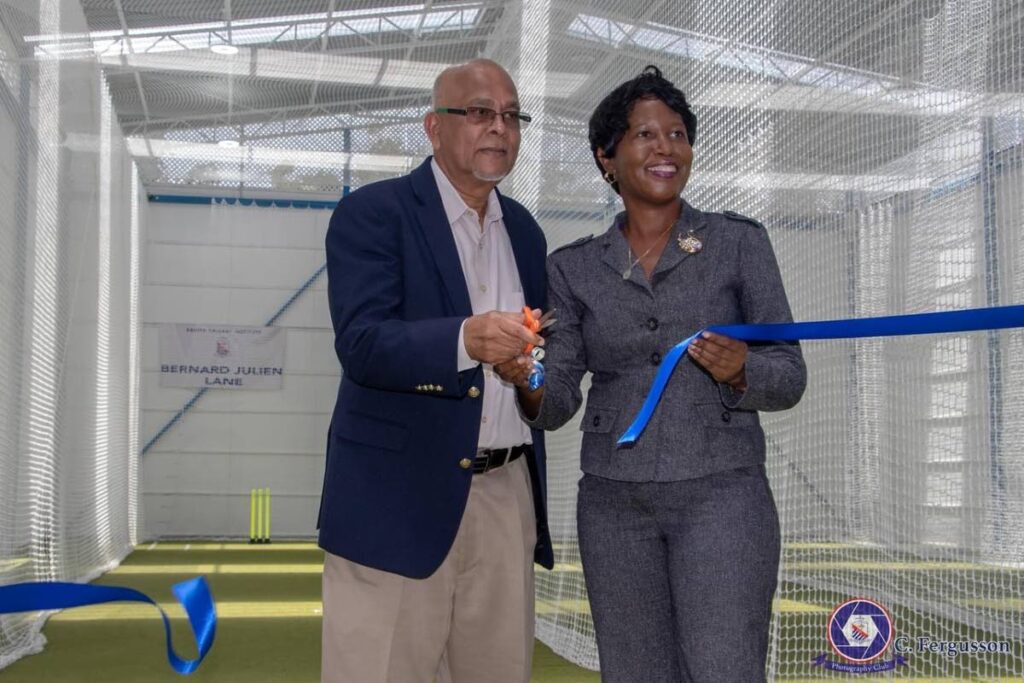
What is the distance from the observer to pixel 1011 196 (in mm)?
3961

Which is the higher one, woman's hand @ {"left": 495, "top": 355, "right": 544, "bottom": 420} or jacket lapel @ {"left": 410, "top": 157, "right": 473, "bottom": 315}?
jacket lapel @ {"left": 410, "top": 157, "right": 473, "bottom": 315}

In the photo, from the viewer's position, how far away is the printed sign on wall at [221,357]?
42.2ft

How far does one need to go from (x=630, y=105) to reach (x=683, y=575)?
78 centimetres

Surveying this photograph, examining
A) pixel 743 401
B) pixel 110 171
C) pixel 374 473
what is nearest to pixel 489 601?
pixel 374 473

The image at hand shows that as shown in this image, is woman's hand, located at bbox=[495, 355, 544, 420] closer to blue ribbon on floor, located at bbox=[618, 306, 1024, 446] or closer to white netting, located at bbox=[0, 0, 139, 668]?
blue ribbon on floor, located at bbox=[618, 306, 1024, 446]

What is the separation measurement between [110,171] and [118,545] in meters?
3.30

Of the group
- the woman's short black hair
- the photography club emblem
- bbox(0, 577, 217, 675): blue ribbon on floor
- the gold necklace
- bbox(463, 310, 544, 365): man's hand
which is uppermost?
the woman's short black hair

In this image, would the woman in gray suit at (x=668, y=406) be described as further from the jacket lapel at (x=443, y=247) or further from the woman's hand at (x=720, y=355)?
the jacket lapel at (x=443, y=247)

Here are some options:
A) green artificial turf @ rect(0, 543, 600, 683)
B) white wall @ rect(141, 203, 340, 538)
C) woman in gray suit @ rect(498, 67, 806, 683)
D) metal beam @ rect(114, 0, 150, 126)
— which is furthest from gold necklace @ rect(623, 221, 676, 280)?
white wall @ rect(141, 203, 340, 538)

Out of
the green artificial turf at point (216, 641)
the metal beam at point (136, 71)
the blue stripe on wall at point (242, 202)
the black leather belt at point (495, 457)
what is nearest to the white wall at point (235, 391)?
the blue stripe on wall at point (242, 202)

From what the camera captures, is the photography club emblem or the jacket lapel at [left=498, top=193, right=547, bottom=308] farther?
the photography club emblem

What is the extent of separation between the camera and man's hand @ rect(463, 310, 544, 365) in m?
1.69

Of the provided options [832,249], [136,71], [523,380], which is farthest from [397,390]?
[136,71]

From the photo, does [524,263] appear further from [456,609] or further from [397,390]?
[456,609]
